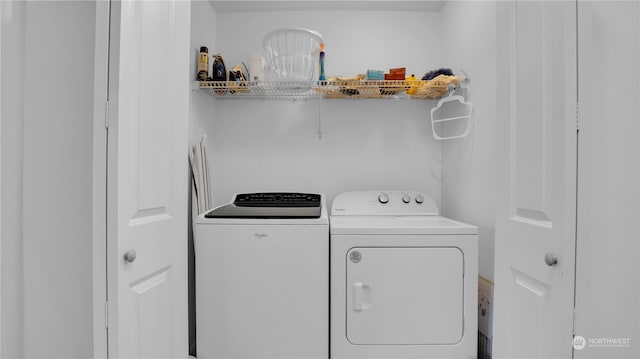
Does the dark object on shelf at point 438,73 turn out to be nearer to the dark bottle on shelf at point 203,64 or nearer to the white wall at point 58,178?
the dark bottle on shelf at point 203,64

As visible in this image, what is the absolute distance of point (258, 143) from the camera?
2.38 meters

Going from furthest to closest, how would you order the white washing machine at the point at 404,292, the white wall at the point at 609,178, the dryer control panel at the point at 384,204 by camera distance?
the dryer control panel at the point at 384,204 → the white washing machine at the point at 404,292 → the white wall at the point at 609,178

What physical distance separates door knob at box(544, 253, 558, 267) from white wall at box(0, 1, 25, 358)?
5.08 feet

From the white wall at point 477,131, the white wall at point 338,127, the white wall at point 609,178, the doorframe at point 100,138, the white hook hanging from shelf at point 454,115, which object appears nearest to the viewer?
the white wall at point 609,178

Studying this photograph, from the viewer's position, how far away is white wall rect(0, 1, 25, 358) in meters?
0.89

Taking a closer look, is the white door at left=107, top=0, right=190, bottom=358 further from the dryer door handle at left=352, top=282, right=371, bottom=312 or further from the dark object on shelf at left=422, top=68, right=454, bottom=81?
the dark object on shelf at left=422, top=68, right=454, bottom=81

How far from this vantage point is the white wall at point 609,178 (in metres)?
0.78

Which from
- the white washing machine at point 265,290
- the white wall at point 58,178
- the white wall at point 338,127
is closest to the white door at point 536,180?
the white washing machine at point 265,290

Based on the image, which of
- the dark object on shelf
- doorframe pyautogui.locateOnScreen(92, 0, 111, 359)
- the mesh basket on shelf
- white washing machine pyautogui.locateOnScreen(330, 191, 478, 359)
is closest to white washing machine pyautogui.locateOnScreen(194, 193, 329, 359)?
white washing machine pyautogui.locateOnScreen(330, 191, 478, 359)

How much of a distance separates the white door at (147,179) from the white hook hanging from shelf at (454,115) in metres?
1.57

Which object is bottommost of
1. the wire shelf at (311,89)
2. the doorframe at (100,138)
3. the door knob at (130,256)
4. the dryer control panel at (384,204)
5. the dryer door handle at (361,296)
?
the dryer door handle at (361,296)

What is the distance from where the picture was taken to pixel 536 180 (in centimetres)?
97

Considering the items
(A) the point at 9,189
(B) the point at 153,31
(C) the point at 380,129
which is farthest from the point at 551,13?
(A) the point at 9,189

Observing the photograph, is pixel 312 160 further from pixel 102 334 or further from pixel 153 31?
pixel 102 334
